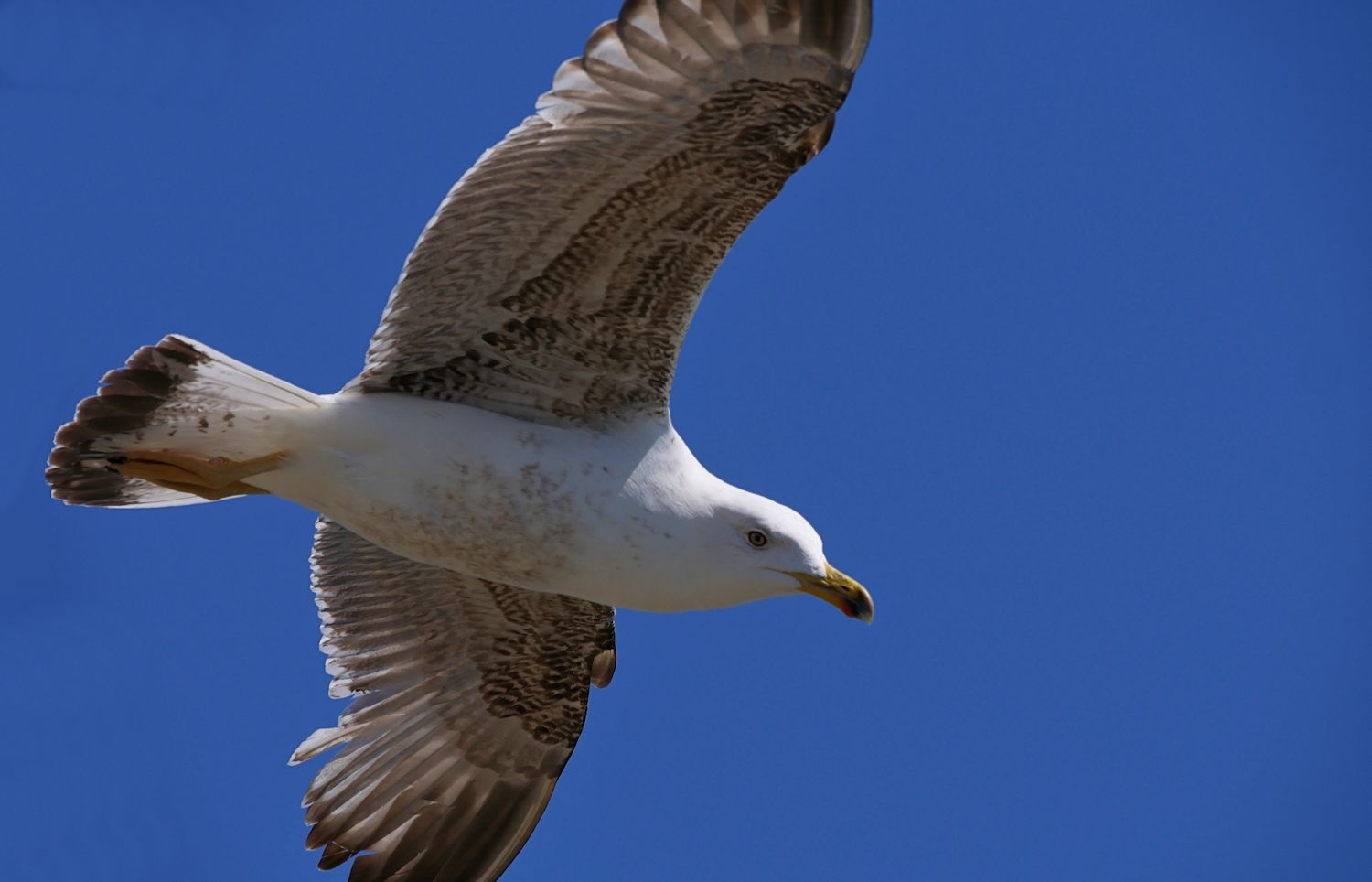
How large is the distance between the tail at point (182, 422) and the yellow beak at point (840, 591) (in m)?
1.98

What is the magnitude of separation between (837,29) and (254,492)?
2.84 meters

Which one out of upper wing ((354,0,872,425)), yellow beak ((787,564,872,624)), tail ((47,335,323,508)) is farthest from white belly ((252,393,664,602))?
yellow beak ((787,564,872,624))

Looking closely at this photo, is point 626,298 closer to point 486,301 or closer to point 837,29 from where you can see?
point 486,301

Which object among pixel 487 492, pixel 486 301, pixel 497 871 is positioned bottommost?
pixel 497 871

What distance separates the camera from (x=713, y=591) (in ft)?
23.3

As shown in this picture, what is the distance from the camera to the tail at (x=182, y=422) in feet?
22.7

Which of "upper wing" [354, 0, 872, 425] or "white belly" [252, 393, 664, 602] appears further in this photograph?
"white belly" [252, 393, 664, 602]

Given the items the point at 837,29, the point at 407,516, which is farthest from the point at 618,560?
the point at 837,29

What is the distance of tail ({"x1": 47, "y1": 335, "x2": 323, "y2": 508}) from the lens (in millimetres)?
6926

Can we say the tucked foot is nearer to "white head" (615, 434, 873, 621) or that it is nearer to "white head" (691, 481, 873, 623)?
"white head" (615, 434, 873, 621)

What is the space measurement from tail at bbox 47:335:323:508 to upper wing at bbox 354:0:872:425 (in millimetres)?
448

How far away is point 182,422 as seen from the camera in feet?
23.0

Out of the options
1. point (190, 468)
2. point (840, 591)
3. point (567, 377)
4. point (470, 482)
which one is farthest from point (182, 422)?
point (840, 591)

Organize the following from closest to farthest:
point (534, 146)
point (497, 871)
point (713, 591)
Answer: point (534, 146)
point (713, 591)
point (497, 871)
